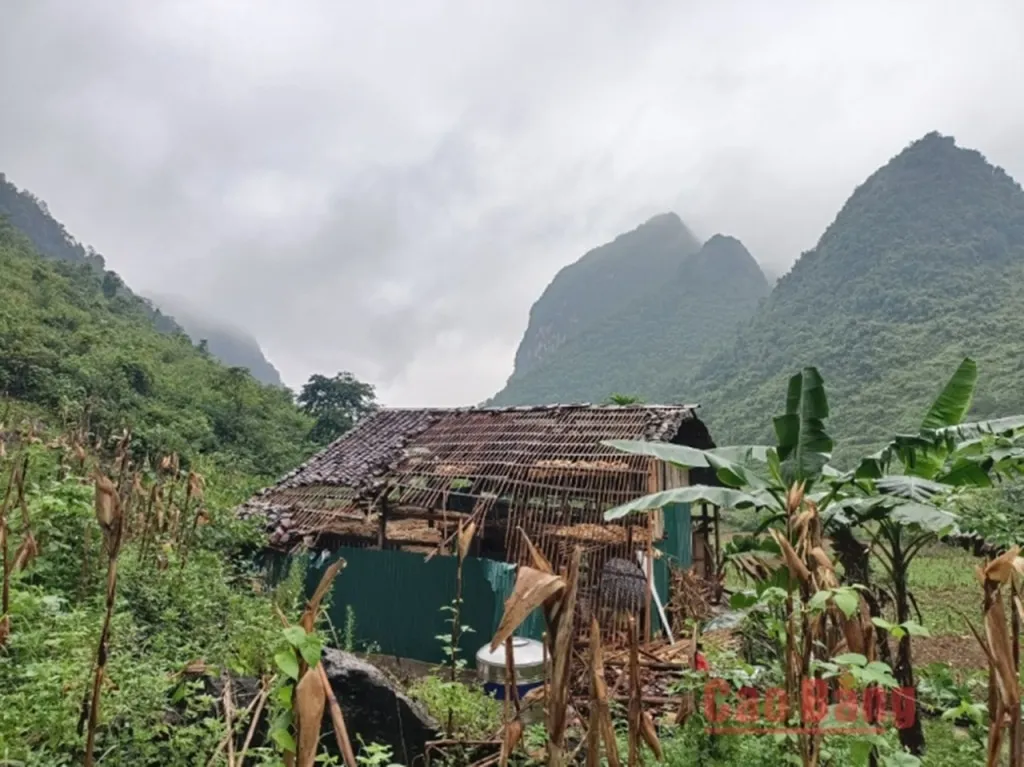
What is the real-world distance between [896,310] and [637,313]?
35.9 meters

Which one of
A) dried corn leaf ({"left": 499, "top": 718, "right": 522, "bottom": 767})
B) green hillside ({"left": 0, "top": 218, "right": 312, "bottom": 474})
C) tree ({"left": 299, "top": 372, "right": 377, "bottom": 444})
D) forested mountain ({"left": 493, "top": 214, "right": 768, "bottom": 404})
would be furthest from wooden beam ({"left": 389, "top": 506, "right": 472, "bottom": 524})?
forested mountain ({"left": 493, "top": 214, "right": 768, "bottom": 404})

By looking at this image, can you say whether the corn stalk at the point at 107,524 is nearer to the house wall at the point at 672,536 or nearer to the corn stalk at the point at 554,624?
the corn stalk at the point at 554,624

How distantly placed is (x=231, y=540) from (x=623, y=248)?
91.2 meters

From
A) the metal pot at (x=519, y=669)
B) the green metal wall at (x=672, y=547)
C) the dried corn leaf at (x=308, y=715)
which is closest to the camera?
the dried corn leaf at (x=308, y=715)

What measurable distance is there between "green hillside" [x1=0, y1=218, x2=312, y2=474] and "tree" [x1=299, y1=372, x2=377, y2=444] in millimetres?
607

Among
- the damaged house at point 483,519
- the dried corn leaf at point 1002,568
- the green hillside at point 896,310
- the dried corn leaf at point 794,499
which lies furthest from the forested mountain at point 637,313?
the dried corn leaf at point 1002,568

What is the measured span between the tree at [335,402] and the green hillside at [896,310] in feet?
56.4

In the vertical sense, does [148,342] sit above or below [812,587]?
above

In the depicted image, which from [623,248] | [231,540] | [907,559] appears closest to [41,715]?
[907,559]

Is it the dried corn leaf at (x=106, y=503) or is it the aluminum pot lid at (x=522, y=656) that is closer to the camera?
the dried corn leaf at (x=106, y=503)

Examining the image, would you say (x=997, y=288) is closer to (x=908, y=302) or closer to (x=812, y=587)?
(x=908, y=302)

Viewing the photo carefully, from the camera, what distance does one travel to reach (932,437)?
381 centimetres

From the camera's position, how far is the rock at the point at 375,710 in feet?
11.2

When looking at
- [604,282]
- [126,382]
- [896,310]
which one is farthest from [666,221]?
[126,382]
